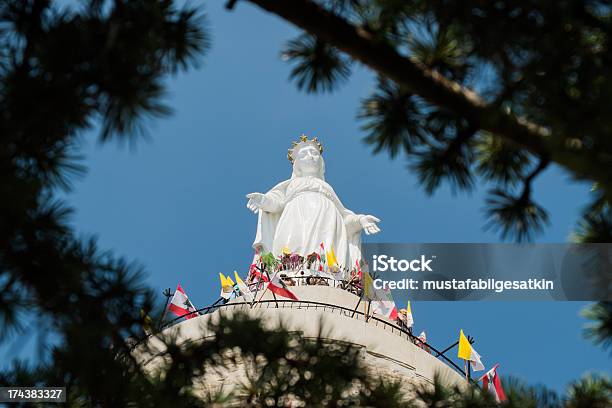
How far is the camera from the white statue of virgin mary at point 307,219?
91.6 ft

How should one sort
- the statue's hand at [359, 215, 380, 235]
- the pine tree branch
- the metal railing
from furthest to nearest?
the statue's hand at [359, 215, 380, 235] < the metal railing < the pine tree branch

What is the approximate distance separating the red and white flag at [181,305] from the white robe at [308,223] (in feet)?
14.1

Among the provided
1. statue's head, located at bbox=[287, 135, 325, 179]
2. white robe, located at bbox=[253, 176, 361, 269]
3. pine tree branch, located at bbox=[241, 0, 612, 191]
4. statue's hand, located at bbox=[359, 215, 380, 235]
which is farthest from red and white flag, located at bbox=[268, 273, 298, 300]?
pine tree branch, located at bbox=[241, 0, 612, 191]

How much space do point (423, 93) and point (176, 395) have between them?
3.84 m

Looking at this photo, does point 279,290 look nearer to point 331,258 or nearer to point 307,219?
point 331,258

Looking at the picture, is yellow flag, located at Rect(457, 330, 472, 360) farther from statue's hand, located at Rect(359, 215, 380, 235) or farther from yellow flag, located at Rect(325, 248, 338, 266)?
statue's hand, located at Rect(359, 215, 380, 235)

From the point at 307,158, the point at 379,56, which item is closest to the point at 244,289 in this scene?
the point at 307,158

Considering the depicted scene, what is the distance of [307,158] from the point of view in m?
31.5

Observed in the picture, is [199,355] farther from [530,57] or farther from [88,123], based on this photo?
[530,57]

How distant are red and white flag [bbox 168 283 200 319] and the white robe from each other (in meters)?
4.29

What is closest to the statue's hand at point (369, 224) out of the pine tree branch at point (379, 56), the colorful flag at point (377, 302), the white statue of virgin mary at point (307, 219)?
the white statue of virgin mary at point (307, 219)

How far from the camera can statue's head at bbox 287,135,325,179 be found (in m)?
31.4

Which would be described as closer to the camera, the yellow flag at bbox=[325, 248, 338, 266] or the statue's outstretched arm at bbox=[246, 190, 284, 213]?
the yellow flag at bbox=[325, 248, 338, 266]

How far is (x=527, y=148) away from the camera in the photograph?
26.9 ft
